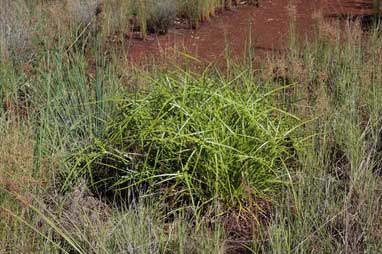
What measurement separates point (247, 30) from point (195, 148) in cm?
421

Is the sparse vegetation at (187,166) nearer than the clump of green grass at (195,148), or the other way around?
the sparse vegetation at (187,166)

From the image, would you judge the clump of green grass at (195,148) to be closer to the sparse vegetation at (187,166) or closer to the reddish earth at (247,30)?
the sparse vegetation at (187,166)

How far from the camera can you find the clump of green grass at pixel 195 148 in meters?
3.65

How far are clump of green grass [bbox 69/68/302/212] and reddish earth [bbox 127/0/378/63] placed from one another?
109 inches

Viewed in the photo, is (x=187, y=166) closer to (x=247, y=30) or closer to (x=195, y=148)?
(x=195, y=148)

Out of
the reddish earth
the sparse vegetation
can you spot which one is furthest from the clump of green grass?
the reddish earth

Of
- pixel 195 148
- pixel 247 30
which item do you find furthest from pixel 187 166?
pixel 247 30

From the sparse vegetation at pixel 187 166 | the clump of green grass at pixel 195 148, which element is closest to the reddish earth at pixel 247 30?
the sparse vegetation at pixel 187 166

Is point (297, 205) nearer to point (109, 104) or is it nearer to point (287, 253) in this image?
point (287, 253)

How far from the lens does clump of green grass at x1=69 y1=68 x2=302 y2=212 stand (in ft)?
12.0

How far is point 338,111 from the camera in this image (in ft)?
14.4

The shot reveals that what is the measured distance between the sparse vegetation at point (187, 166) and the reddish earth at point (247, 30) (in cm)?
219

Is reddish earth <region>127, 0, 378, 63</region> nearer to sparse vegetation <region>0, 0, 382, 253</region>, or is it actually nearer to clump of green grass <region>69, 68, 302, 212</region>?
sparse vegetation <region>0, 0, 382, 253</region>

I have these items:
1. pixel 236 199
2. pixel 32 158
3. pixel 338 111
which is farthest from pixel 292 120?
pixel 32 158
